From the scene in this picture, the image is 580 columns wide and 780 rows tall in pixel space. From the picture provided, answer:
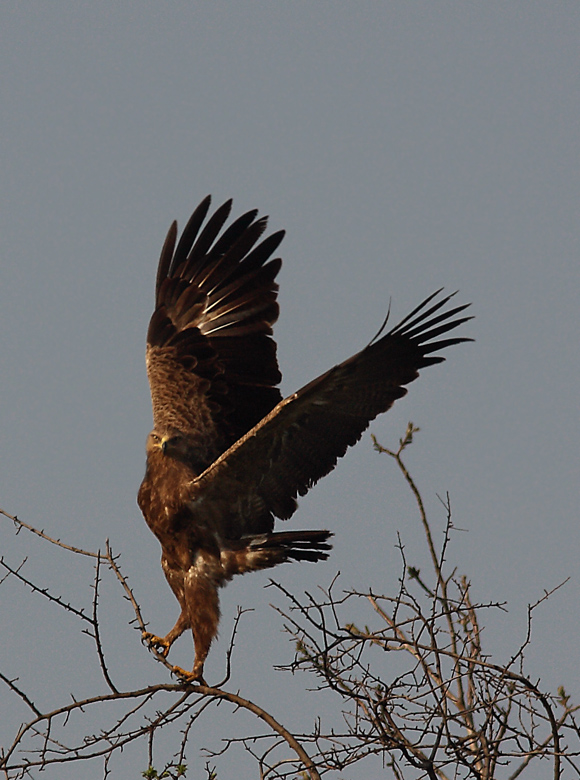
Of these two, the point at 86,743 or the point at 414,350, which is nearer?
the point at 86,743

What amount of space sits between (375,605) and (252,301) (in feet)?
8.62

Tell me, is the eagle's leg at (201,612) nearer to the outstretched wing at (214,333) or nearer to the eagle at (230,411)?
the eagle at (230,411)

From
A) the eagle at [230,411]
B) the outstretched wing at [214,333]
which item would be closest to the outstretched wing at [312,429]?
the eagle at [230,411]

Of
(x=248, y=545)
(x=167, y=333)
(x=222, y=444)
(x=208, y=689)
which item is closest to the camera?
(x=208, y=689)

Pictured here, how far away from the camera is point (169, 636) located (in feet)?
18.6

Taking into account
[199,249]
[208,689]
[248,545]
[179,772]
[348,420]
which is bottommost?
[179,772]

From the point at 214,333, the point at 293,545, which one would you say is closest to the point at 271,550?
the point at 293,545

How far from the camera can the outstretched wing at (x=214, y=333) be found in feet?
21.5

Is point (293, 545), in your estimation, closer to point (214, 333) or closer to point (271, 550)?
point (271, 550)

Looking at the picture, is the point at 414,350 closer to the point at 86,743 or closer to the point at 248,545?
the point at 248,545

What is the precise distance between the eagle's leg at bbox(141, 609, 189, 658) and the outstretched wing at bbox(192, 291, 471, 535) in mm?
564

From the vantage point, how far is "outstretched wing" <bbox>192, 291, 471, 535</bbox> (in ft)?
17.8

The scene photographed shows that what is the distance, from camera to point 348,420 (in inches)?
220

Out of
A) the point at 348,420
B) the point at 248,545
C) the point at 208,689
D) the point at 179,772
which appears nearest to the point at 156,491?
the point at 248,545
